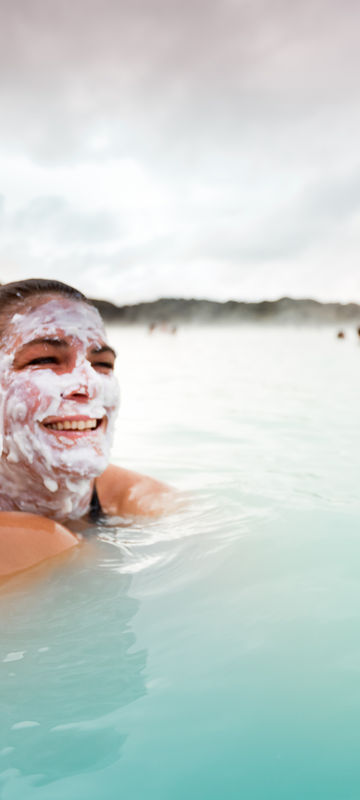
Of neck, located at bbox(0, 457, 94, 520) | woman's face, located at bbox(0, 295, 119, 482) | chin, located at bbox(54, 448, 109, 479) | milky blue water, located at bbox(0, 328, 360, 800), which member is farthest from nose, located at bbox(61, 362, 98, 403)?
milky blue water, located at bbox(0, 328, 360, 800)

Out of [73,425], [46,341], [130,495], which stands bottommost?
[130,495]

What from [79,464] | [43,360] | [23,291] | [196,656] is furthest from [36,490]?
[196,656]

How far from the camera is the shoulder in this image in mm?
4586

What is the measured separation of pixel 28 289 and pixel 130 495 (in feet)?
5.79

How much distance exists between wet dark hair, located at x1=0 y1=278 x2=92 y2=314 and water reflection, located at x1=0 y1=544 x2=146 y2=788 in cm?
151

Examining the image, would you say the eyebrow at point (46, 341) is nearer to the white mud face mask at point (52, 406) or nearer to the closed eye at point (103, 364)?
the white mud face mask at point (52, 406)

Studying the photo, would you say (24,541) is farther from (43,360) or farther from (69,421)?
(43,360)

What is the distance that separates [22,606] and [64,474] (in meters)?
0.72

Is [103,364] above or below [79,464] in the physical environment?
above

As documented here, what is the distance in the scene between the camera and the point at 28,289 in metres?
3.61

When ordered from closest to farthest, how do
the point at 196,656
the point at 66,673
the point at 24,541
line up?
the point at 66,673 < the point at 196,656 < the point at 24,541

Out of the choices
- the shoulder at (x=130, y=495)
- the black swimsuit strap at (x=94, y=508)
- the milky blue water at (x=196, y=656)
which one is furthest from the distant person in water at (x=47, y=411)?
the shoulder at (x=130, y=495)

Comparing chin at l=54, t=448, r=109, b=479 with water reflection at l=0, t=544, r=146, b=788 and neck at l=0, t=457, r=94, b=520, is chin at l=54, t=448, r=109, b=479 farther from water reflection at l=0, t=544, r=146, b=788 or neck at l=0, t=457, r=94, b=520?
water reflection at l=0, t=544, r=146, b=788

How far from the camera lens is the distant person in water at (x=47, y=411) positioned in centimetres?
334
